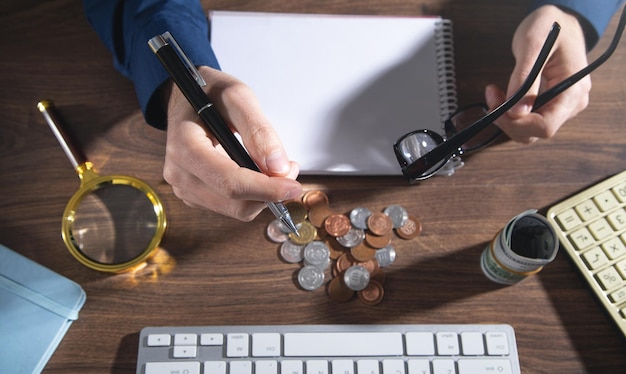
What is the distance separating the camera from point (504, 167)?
0.62 m

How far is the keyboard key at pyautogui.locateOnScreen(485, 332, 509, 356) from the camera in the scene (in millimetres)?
528

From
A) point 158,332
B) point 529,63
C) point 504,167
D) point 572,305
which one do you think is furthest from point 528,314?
point 158,332

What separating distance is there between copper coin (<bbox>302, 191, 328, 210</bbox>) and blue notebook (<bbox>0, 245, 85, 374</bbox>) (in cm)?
28

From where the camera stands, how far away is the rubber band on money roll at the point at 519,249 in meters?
0.51

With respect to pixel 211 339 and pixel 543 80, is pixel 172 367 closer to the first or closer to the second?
pixel 211 339

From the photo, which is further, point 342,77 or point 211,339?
point 342,77

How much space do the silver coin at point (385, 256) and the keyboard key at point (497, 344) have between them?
13 cm

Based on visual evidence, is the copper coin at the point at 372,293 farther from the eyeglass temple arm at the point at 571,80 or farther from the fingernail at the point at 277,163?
the eyeglass temple arm at the point at 571,80

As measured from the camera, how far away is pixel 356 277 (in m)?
0.57

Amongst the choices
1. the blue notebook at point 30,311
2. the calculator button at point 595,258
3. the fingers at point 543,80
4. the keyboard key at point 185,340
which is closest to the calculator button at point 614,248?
the calculator button at point 595,258

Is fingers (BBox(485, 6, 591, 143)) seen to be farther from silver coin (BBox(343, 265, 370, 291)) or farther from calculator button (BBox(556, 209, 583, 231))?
silver coin (BBox(343, 265, 370, 291))

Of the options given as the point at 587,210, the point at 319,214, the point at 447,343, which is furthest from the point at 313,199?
the point at 587,210

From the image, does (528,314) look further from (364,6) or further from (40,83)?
(40,83)

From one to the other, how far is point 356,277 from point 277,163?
176mm
